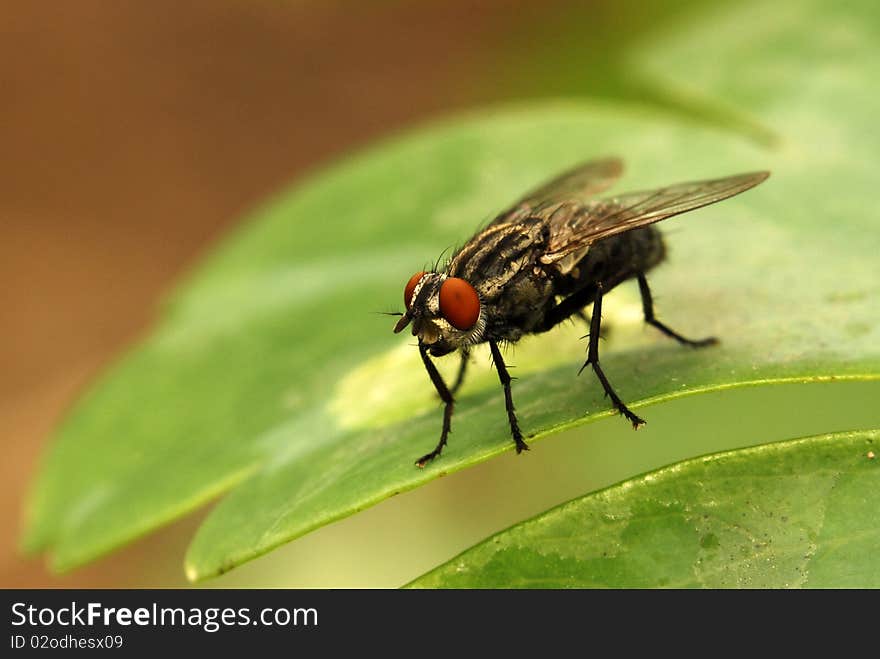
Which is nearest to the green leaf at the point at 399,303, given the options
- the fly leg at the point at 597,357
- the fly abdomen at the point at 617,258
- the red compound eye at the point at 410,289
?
the fly leg at the point at 597,357

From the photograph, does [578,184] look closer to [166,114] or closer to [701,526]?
[701,526]

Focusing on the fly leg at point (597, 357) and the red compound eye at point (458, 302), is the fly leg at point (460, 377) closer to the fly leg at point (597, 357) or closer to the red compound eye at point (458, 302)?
the red compound eye at point (458, 302)

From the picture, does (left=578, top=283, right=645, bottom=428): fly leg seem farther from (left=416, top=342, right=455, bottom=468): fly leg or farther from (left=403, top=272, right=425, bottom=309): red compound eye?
(left=403, top=272, right=425, bottom=309): red compound eye

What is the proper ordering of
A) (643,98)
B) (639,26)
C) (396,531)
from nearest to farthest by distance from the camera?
(396,531) → (643,98) → (639,26)

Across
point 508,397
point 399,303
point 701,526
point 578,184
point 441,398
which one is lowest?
point 701,526

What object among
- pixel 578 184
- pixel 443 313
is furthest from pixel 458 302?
pixel 578 184
